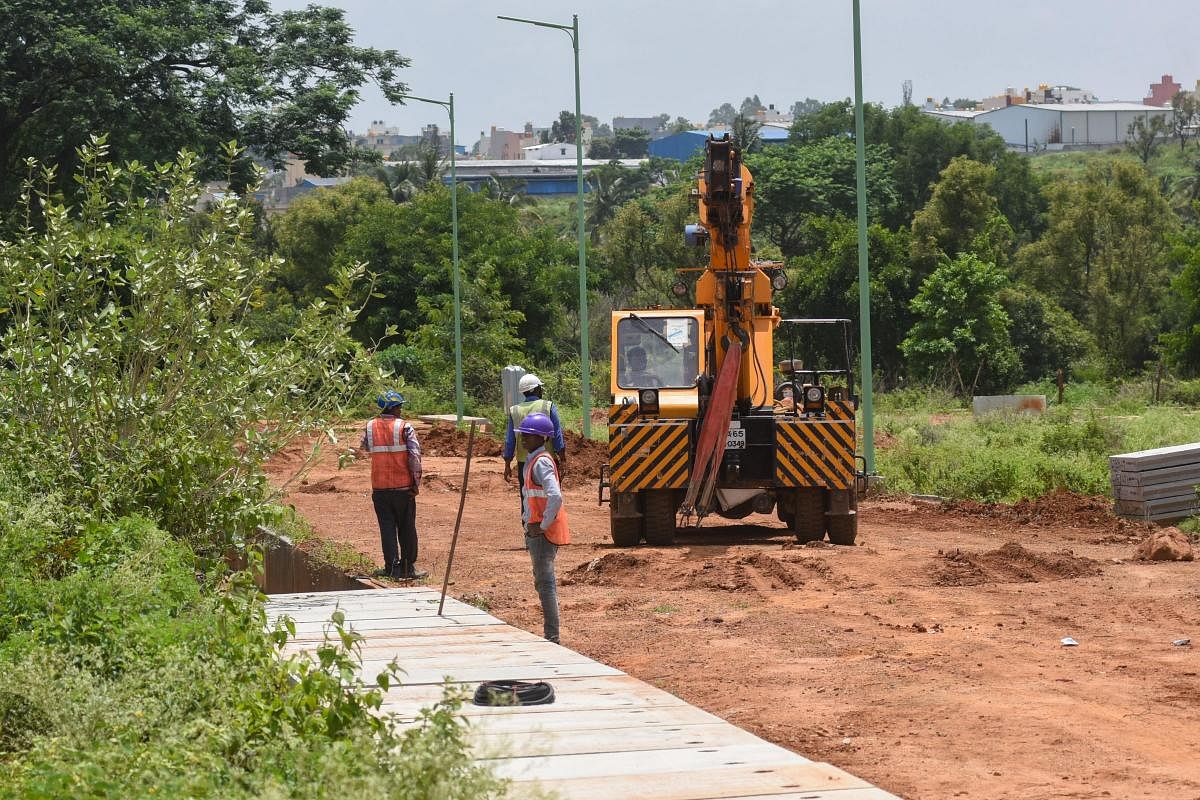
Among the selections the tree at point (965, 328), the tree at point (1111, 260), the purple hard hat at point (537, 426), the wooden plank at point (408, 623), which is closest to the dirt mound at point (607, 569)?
the wooden plank at point (408, 623)

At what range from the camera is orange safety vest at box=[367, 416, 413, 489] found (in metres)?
15.4

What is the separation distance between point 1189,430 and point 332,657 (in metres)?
23.9

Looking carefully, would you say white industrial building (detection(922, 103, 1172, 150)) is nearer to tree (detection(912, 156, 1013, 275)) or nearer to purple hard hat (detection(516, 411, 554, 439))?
tree (detection(912, 156, 1013, 275))

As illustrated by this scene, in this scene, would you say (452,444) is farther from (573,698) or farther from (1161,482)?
(573,698)

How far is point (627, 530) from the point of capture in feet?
60.5

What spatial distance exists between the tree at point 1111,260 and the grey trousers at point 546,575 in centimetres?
4568

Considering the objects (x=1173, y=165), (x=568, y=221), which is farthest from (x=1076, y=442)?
(x=1173, y=165)

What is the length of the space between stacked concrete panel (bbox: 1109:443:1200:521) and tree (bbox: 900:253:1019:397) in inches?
1210

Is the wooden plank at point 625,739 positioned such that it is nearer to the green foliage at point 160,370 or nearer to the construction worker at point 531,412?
the green foliage at point 160,370

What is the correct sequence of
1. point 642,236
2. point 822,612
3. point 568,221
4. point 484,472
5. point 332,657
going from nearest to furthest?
point 332,657 → point 822,612 → point 484,472 → point 642,236 → point 568,221

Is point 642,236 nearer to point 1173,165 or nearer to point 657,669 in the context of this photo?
point 657,669

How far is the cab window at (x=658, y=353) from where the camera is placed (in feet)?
63.4

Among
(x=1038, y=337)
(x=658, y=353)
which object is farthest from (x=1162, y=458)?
(x=1038, y=337)

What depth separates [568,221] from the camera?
12050 cm
